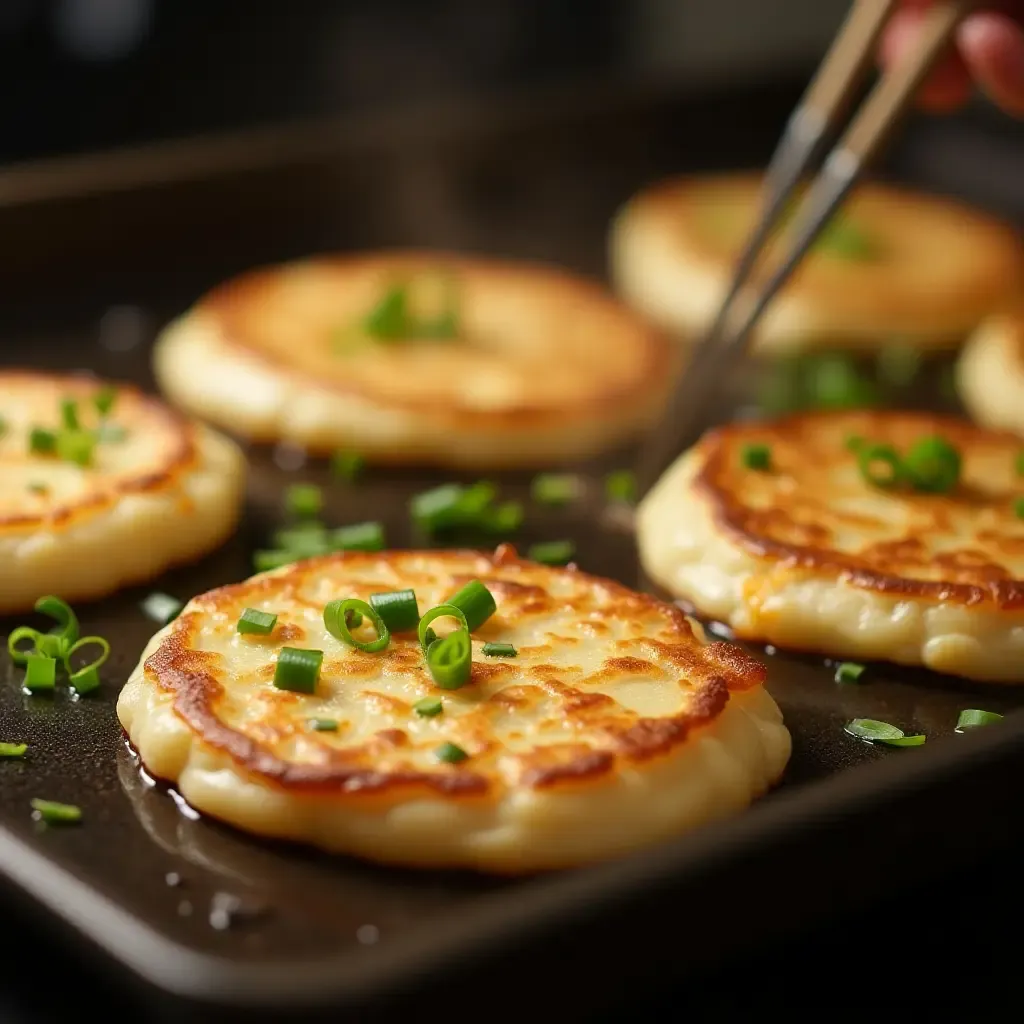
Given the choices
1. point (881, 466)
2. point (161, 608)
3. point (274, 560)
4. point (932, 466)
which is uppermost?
point (932, 466)

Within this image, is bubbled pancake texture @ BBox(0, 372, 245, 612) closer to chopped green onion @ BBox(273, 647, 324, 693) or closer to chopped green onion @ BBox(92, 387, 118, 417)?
chopped green onion @ BBox(92, 387, 118, 417)

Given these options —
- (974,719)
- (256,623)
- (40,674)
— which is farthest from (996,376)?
(40,674)

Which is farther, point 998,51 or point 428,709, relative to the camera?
point 998,51

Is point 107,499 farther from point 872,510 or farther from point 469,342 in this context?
point 872,510

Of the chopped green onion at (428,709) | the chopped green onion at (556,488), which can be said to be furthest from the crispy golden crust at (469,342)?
the chopped green onion at (428,709)

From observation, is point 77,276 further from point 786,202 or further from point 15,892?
point 15,892

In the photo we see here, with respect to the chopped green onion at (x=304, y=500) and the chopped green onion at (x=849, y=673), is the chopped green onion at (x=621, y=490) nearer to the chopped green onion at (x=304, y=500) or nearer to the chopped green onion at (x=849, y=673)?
the chopped green onion at (x=304, y=500)
